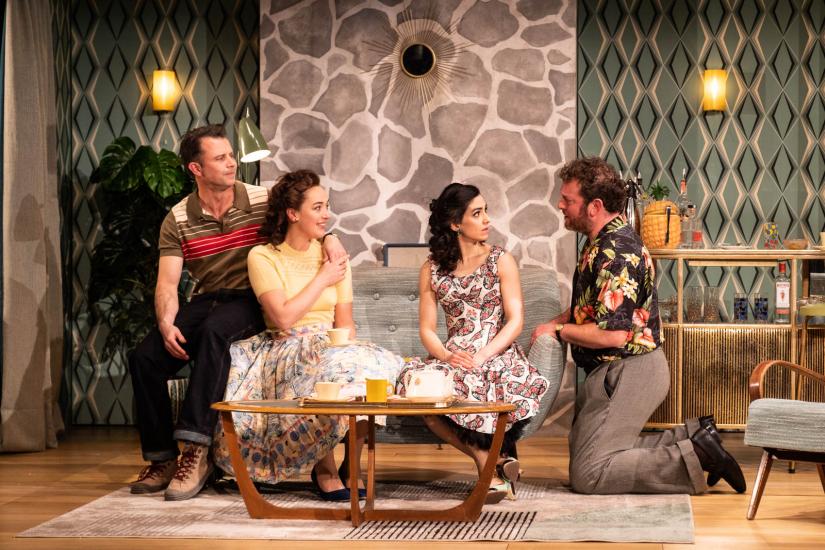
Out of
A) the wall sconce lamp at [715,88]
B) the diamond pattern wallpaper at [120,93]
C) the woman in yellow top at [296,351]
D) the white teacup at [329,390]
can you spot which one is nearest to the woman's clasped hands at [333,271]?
the woman in yellow top at [296,351]

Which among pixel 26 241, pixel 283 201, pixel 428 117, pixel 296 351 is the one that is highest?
pixel 428 117

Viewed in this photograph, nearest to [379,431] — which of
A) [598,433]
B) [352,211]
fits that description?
[598,433]

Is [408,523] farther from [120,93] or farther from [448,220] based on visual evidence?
[120,93]

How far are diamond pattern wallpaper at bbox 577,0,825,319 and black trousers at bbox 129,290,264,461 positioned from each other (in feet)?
9.35

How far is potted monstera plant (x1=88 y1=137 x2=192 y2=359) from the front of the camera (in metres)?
6.19

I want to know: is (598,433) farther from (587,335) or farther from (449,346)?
(449,346)

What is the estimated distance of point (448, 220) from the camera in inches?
171

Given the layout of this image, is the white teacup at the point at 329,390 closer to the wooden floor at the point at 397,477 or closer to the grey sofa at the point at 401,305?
the wooden floor at the point at 397,477

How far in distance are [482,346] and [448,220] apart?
0.52 metres

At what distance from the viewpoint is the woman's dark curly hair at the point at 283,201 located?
4289mm

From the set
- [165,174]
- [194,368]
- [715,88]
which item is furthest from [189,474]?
[715,88]

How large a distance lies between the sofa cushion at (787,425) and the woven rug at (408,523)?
371mm

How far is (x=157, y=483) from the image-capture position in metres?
4.27

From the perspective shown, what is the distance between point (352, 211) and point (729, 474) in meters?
3.05
